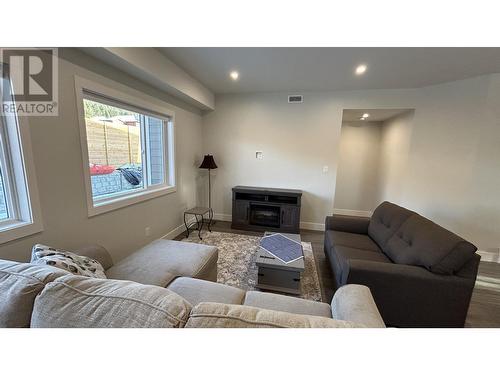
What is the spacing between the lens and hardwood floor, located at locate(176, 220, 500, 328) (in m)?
1.66

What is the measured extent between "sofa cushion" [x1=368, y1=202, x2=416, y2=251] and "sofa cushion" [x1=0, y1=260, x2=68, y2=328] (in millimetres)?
2596

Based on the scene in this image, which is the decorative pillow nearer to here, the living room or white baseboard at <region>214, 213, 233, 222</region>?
the living room

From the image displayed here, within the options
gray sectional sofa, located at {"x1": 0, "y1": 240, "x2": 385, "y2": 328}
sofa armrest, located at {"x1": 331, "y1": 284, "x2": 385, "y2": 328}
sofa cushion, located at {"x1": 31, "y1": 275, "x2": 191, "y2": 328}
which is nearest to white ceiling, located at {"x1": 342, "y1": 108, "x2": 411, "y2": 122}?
sofa armrest, located at {"x1": 331, "y1": 284, "x2": 385, "y2": 328}

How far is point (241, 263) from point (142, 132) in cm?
226

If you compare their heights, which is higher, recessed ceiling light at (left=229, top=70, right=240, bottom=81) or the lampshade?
recessed ceiling light at (left=229, top=70, right=240, bottom=81)

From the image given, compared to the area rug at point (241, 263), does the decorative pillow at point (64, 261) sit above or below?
above

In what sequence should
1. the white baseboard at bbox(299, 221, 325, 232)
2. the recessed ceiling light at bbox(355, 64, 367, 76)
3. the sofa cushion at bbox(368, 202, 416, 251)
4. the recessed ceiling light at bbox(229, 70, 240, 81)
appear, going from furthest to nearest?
the white baseboard at bbox(299, 221, 325, 232), the recessed ceiling light at bbox(229, 70, 240, 81), the recessed ceiling light at bbox(355, 64, 367, 76), the sofa cushion at bbox(368, 202, 416, 251)

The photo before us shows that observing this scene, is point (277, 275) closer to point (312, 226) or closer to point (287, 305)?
point (287, 305)

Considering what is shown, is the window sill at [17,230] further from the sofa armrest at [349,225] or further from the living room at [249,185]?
the sofa armrest at [349,225]

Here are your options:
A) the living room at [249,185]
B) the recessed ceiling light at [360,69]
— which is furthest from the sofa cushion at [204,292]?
the recessed ceiling light at [360,69]

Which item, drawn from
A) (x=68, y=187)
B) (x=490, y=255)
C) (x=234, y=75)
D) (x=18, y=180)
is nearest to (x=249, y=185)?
(x=234, y=75)

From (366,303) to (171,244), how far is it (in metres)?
1.63

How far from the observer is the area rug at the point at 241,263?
81.0 inches
